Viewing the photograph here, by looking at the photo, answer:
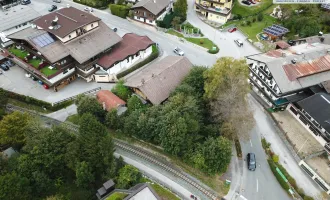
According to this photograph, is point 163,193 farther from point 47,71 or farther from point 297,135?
point 47,71

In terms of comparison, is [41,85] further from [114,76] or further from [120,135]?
[120,135]

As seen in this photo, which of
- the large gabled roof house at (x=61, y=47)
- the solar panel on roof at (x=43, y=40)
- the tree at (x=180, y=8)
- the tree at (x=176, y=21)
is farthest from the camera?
the tree at (x=180, y=8)

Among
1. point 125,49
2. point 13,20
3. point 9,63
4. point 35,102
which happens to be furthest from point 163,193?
point 13,20

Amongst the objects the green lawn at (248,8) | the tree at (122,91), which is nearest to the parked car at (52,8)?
the tree at (122,91)

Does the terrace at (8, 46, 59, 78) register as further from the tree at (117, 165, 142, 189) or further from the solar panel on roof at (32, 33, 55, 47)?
the tree at (117, 165, 142, 189)

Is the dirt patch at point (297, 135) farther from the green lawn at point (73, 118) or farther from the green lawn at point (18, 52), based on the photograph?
the green lawn at point (18, 52)

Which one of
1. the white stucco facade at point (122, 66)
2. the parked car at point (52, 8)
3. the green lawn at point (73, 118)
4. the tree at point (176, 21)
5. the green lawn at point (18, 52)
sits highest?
the parked car at point (52, 8)

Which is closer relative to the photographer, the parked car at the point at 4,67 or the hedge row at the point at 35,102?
the hedge row at the point at 35,102
